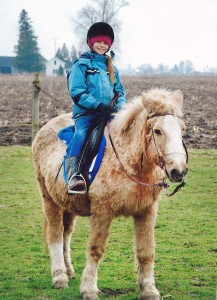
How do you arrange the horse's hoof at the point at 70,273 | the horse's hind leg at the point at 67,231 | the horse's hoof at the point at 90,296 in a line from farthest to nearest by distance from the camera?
the horse's hind leg at the point at 67,231 < the horse's hoof at the point at 70,273 < the horse's hoof at the point at 90,296

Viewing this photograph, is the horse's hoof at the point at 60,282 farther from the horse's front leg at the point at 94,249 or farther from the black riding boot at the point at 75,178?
the black riding boot at the point at 75,178

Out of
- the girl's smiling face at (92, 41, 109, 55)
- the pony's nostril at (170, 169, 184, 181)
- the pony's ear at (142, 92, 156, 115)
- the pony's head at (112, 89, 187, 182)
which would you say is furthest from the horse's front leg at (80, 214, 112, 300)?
the girl's smiling face at (92, 41, 109, 55)

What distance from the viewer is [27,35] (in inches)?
3231

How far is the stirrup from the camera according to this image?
5.03m

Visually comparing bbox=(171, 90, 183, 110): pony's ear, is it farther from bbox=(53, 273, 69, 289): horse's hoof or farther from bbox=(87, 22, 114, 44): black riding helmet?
bbox=(53, 273, 69, 289): horse's hoof

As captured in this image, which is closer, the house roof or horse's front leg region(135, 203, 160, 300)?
horse's front leg region(135, 203, 160, 300)

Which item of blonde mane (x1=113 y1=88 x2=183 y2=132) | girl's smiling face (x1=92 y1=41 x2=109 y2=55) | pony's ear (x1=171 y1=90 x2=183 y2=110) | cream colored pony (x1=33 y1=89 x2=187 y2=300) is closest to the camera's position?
cream colored pony (x1=33 y1=89 x2=187 y2=300)

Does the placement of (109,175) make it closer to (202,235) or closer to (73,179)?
(73,179)

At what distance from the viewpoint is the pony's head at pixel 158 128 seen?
4223mm

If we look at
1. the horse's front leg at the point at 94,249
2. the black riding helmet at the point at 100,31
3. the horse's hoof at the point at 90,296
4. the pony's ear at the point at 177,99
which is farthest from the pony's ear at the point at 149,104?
the horse's hoof at the point at 90,296

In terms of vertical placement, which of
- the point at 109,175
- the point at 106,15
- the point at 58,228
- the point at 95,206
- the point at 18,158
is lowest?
the point at 18,158

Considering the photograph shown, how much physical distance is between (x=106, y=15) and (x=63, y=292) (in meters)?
80.4

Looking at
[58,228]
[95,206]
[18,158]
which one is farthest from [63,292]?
[18,158]

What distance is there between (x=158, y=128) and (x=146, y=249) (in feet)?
4.72
